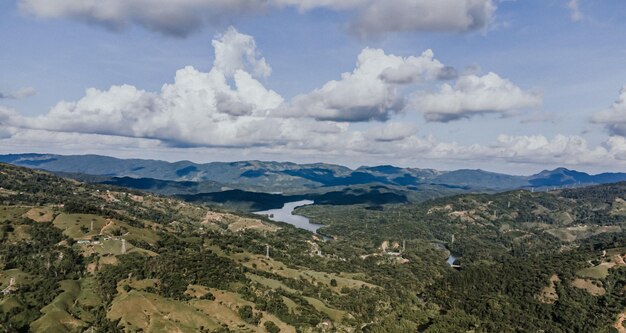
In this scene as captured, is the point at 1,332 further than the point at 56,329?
No

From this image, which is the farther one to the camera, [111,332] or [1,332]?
[111,332]

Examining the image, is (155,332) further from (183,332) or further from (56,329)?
(56,329)

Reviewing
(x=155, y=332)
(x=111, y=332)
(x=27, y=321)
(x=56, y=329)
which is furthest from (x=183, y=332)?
(x=27, y=321)

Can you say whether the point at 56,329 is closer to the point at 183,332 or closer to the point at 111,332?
the point at 111,332

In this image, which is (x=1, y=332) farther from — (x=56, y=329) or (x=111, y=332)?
(x=111, y=332)

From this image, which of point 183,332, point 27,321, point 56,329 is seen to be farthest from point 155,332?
point 27,321

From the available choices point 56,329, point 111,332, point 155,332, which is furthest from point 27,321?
Answer: point 155,332

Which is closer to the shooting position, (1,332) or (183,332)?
(1,332)
